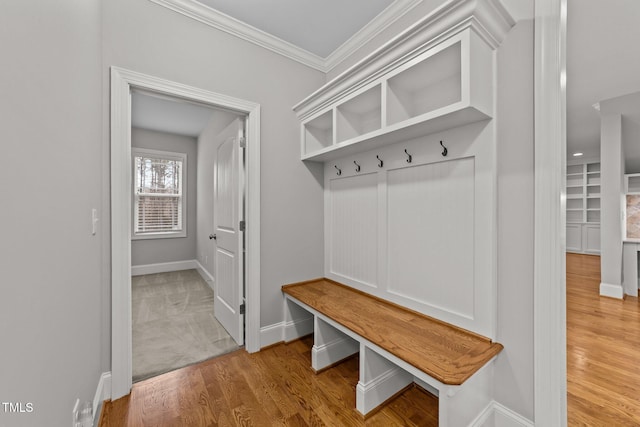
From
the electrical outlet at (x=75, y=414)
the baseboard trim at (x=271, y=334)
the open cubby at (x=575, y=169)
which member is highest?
the open cubby at (x=575, y=169)

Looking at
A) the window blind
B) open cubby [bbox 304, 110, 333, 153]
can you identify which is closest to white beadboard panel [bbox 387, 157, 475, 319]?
open cubby [bbox 304, 110, 333, 153]

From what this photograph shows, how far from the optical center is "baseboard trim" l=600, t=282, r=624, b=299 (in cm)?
351

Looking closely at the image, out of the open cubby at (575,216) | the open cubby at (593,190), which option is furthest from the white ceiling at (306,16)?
the open cubby at (575,216)

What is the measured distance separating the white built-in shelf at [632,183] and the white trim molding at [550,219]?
237 inches

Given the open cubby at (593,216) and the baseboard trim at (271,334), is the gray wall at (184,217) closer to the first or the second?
the baseboard trim at (271,334)

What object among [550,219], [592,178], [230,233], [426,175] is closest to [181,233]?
[230,233]

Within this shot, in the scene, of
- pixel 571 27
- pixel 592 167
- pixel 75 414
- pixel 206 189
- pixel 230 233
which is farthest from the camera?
pixel 592 167

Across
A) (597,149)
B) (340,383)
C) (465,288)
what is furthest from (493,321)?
(597,149)

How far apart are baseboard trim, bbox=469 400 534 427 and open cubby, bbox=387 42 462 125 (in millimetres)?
1678

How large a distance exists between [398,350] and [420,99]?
1536 millimetres

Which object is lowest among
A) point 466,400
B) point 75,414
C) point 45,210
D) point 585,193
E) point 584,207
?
point 466,400

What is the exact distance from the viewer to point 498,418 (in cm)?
135

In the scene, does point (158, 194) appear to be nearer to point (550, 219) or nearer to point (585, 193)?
point (550, 219)

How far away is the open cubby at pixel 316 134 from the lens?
2.39m
